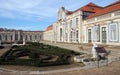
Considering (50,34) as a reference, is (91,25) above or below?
Answer: above

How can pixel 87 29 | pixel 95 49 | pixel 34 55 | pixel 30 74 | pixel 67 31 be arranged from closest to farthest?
pixel 30 74 → pixel 95 49 → pixel 34 55 → pixel 87 29 → pixel 67 31

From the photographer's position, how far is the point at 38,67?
45.6 ft

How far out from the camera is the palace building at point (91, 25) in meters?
29.9

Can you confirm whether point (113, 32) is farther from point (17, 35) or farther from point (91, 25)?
point (17, 35)

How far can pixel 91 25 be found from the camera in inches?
1484

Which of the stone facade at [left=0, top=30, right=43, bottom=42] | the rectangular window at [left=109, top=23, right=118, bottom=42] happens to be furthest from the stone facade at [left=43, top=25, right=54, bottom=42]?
the rectangular window at [left=109, top=23, right=118, bottom=42]

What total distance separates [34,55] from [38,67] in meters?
5.29

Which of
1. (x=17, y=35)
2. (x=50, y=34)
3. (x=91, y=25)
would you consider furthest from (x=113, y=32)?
(x=17, y=35)

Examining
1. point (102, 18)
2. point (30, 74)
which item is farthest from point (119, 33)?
point (30, 74)

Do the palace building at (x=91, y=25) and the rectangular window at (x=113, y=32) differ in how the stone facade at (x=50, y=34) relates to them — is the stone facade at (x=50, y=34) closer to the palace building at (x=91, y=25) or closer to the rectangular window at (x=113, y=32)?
the palace building at (x=91, y=25)

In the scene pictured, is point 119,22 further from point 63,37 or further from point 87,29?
point 63,37

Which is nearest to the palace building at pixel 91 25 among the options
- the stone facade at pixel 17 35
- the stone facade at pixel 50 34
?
the stone facade at pixel 50 34

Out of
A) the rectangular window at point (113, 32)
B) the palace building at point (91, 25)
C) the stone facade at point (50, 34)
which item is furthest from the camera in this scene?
the stone facade at point (50, 34)

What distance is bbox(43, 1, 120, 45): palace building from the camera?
2993 cm
